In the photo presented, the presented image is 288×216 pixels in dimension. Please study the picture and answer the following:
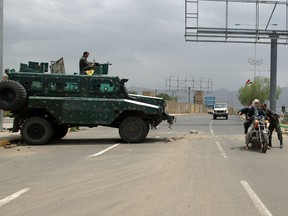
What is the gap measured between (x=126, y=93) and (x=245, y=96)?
7796cm

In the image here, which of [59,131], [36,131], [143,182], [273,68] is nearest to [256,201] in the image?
[143,182]

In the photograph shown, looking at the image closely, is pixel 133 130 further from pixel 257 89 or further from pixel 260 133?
pixel 257 89

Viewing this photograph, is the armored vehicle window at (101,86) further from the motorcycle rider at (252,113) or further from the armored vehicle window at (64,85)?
the motorcycle rider at (252,113)

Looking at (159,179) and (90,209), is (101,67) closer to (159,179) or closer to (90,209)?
(159,179)

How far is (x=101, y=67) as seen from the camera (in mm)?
16594

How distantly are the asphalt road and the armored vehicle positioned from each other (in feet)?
7.11

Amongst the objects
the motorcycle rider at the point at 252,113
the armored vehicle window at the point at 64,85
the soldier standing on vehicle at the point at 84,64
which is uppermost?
the soldier standing on vehicle at the point at 84,64

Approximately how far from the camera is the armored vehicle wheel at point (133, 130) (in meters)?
15.7

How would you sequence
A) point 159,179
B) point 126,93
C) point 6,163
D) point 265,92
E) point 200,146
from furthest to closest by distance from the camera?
point 265,92 → point 126,93 → point 200,146 → point 6,163 → point 159,179

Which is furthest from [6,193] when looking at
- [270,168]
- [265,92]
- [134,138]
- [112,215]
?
[265,92]

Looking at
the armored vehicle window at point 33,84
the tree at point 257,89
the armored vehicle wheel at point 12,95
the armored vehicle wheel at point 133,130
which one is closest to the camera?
the armored vehicle wheel at point 12,95

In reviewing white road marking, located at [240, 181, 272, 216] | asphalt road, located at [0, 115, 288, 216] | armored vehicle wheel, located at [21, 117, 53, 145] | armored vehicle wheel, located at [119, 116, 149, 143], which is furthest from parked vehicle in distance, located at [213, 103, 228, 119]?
white road marking, located at [240, 181, 272, 216]

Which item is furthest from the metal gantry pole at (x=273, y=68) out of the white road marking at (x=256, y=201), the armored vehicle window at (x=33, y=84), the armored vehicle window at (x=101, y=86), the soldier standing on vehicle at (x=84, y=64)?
the white road marking at (x=256, y=201)

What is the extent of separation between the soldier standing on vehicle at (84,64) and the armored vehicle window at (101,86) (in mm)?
1092
